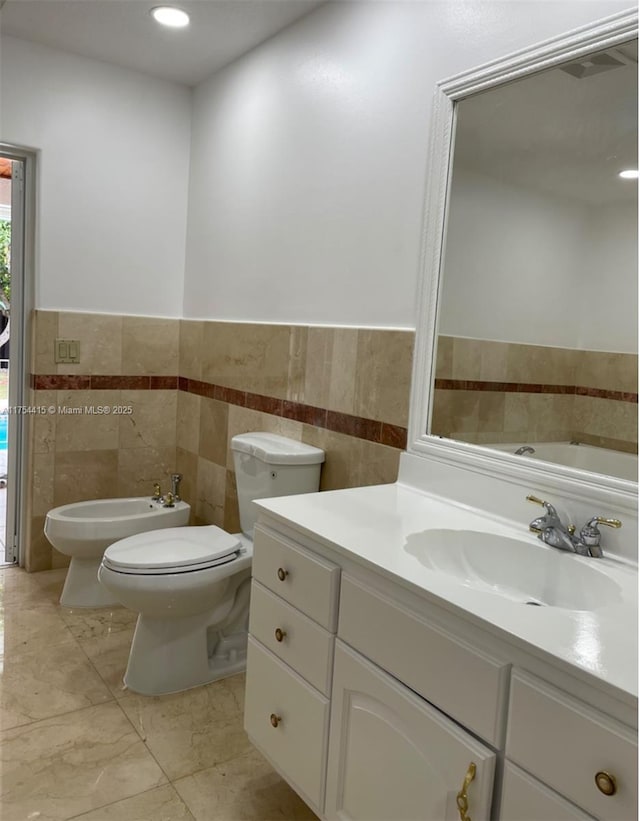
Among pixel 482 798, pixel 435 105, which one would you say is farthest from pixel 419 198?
pixel 482 798

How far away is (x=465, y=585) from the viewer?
3.83 ft

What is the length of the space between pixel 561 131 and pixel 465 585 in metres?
1.09

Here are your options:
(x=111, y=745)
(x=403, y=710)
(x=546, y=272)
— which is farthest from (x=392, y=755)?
(x=546, y=272)

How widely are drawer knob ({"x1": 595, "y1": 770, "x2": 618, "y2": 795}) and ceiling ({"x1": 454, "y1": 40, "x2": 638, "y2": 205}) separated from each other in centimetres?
110

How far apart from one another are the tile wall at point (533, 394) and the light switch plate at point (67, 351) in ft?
6.00

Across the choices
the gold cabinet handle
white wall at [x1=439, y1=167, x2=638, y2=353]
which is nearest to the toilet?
white wall at [x1=439, y1=167, x2=638, y2=353]

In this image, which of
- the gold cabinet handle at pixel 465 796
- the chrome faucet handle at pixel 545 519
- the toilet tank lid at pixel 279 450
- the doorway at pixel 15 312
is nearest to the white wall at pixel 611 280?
the chrome faucet handle at pixel 545 519

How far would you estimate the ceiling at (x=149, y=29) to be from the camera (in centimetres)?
230

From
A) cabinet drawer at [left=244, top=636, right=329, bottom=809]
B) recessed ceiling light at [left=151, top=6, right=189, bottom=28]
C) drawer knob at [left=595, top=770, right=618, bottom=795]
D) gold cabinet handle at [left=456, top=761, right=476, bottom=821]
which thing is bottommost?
cabinet drawer at [left=244, top=636, right=329, bottom=809]

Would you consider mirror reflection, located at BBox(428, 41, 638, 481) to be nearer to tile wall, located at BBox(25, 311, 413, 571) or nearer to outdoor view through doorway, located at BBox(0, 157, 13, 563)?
tile wall, located at BBox(25, 311, 413, 571)

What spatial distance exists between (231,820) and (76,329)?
2113 mm

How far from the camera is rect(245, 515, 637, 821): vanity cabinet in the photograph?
0.91 metres

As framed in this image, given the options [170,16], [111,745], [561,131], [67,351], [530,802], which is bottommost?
[111,745]

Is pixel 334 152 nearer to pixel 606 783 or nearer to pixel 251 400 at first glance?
pixel 251 400
